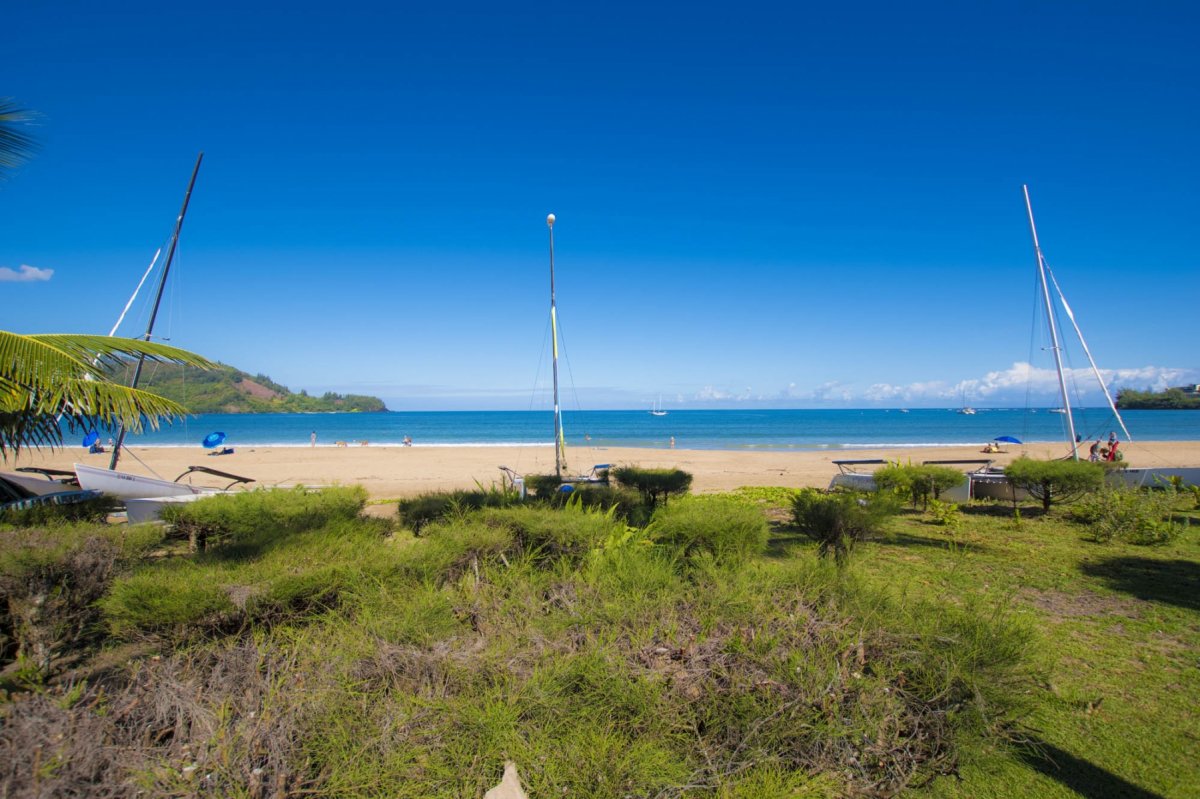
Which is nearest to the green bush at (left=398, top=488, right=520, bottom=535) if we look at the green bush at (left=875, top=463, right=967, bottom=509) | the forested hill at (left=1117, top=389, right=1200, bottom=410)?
the green bush at (left=875, top=463, right=967, bottom=509)

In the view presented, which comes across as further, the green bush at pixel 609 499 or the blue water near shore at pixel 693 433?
the blue water near shore at pixel 693 433

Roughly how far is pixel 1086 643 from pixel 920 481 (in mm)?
6916

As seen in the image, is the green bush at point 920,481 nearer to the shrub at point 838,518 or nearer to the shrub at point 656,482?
the shrub at point 656,482

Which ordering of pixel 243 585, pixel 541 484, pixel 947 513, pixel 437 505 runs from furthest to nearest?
pixel 541 484 < pixel 947 513 < pixel 437 505 < pixel 243 585

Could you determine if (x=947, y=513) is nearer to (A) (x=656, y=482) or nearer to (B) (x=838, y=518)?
(B) (x=838, y=518)

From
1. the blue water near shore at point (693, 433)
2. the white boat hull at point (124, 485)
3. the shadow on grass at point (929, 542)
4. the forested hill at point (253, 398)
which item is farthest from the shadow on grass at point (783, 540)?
the forested hill at point (253, 398)

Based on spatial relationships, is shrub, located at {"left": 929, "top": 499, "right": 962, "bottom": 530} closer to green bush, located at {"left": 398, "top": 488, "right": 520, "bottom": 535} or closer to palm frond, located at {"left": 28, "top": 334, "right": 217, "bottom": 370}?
green bush, located at {"left": 398, "top": 488, "right": 520, "bottom": 535}

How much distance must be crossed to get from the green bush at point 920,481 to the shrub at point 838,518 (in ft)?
15.5

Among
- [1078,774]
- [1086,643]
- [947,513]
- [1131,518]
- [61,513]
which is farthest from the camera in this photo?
[947,513]

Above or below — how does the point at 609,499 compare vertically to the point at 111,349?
below

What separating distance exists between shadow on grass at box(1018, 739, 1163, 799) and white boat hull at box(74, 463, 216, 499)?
12642 mm

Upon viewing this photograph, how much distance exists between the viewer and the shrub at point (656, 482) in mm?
10555

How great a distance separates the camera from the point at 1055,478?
10.6 m

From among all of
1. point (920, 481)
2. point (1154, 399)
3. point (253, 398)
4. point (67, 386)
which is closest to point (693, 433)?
point (920, 481)
